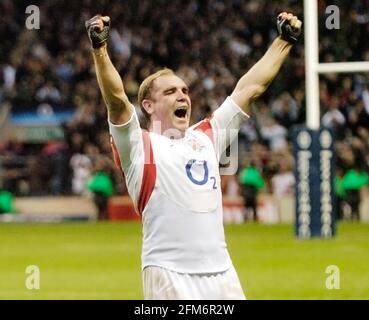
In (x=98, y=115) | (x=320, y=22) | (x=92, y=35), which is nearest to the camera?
(x=92, y=35)

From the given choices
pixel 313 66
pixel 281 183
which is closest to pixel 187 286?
pixel 313 66

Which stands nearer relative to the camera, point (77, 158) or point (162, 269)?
point (162, 269)

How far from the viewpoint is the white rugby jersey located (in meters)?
6.35

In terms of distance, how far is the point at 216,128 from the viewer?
265 inches

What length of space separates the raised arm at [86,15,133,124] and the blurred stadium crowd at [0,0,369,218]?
52.2 ft

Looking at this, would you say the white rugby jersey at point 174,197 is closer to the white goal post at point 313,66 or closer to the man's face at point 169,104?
the man's face at point 169,104

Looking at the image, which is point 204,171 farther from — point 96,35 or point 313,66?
point 313,66

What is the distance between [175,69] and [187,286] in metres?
20.7

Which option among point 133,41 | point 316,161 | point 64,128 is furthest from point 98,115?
point 316,161

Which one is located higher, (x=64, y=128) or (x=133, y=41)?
(x=133, y=41)

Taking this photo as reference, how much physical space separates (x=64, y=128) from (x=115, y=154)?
740 inches

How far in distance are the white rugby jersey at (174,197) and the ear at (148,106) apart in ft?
0.50

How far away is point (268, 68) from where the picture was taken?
693cm

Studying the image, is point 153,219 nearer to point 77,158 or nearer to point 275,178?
point 275,178
